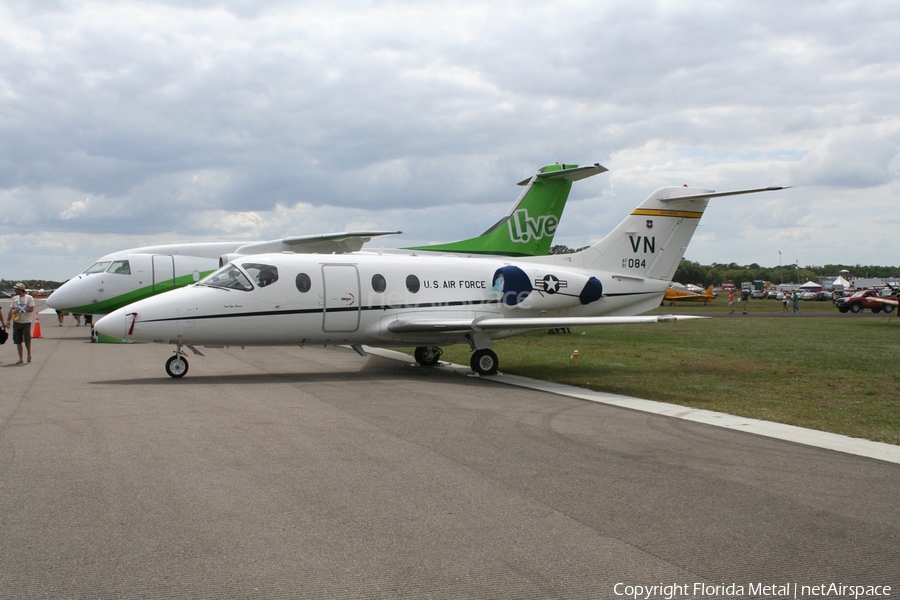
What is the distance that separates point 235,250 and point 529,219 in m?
10.9

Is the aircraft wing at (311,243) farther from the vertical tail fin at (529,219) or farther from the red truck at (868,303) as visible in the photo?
the red truck at (868,303)

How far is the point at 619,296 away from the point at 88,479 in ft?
46.2

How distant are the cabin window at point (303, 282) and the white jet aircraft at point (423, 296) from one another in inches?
0.8

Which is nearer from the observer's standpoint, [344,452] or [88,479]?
[88,479]

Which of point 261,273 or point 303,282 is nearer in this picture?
point 261,273

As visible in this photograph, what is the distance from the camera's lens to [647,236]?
19.1 m

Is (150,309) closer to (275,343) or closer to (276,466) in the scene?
(275,343)

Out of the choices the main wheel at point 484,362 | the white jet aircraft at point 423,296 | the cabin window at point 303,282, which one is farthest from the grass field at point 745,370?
the cabin window at point 303,282

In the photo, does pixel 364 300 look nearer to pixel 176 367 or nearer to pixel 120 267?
pixel 176 367

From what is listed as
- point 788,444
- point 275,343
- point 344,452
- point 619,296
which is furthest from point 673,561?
point 619,296

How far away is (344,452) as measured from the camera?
320 inches

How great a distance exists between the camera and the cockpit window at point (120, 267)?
86.8 feet

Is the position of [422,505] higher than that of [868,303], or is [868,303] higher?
[422,505]

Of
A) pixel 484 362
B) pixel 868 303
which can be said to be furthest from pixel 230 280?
pixel 868 303
